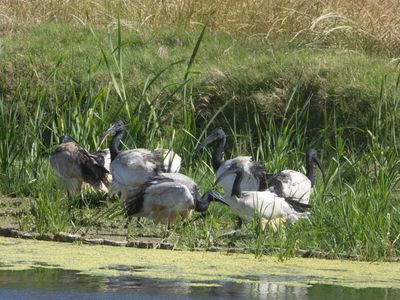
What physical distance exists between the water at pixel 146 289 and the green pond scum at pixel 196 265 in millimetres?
135

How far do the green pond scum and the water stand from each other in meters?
0.13

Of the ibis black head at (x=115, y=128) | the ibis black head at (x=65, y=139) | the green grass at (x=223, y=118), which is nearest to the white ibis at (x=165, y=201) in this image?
the green grass at (x=223, y=118)

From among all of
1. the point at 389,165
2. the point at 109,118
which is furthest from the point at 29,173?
the point at 389,165

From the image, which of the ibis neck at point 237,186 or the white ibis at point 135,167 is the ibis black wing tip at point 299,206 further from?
the white ibis at point 135,167

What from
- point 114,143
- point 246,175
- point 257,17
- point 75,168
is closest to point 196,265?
point 246,175

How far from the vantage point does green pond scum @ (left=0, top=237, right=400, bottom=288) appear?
7.88 metres

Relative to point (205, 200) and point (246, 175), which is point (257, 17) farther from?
point (205, 200)

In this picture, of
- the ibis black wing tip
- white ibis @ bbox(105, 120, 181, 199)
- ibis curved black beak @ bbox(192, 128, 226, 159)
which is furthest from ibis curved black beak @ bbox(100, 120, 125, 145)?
the ibis black wing tip

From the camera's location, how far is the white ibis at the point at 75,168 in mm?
11555

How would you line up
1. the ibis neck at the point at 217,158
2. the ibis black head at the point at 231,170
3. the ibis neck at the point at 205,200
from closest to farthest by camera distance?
1. the ibis neck at the point at 205,200
2. the ibis black head at the point at 231,170
3. the ibis neck at the point at 217,158

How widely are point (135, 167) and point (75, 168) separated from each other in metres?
0.69

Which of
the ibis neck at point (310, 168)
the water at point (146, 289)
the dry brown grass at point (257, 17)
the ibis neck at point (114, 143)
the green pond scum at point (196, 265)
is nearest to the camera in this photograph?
the water at point (146, 289)

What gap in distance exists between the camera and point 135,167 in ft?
36.8

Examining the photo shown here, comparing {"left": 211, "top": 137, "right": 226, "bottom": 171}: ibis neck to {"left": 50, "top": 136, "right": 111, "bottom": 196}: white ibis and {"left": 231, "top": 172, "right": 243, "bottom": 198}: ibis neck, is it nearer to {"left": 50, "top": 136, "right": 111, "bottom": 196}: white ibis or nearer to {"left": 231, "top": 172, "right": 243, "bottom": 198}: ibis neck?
{"left": 50, "top": 136, "right": 111, "bottom": 196}: white ibis
